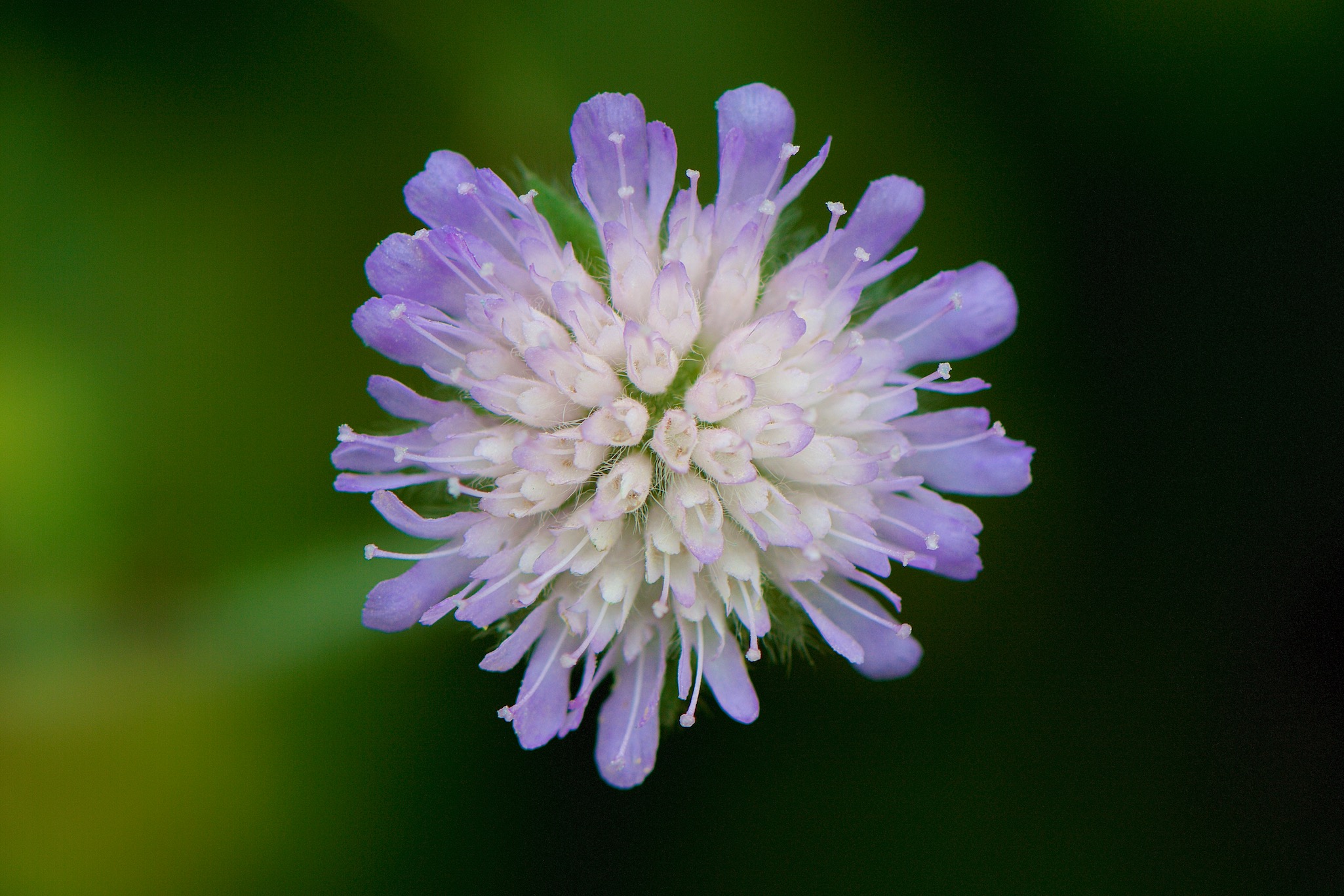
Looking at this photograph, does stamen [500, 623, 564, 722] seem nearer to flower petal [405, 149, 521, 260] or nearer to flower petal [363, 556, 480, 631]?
flower petal [363, 556, 480, 631]

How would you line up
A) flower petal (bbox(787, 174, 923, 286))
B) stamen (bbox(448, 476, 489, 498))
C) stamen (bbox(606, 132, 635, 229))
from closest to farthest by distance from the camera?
stamen (bbox(448, 476, 489, 498)) → stamen (bbox(606, 132, 635, 229)) → flower petal (bbox(787, 174, 923, 286))

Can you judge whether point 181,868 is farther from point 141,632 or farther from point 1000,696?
point 1000,696

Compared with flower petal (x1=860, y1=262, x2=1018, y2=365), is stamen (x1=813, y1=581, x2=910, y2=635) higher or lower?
lower

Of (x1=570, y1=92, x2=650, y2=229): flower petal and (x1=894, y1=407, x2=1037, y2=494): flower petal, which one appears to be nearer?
(x1=570, y1=92, x2=650, y2=229): flower petal

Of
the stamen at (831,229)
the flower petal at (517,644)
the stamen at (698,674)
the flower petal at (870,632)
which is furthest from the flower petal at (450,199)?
the flower petal at (870,632)

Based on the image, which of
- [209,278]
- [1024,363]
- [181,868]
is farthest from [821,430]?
[181,868]

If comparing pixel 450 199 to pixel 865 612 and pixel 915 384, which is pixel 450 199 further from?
pixel 865 612

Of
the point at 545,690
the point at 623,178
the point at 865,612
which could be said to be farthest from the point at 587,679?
the point at 623,178

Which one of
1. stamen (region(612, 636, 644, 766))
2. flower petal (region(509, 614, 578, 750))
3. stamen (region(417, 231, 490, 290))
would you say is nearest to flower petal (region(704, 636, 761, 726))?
stamen (region(612, 636, 644, 766))
